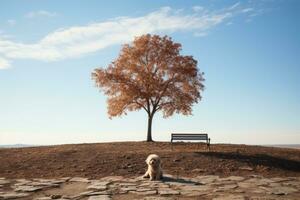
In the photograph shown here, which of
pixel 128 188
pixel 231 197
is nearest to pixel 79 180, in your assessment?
pixel 128 188

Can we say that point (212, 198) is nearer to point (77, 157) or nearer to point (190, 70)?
point (77, 157)

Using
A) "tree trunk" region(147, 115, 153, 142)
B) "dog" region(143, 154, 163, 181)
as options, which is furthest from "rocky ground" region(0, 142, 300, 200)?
"tree trunk" region(147, 115, 153, 142)

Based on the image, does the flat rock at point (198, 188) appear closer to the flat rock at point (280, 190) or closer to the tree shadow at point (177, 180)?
the tree shadow at point (177, 180)

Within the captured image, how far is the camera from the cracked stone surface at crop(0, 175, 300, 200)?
9.12 m

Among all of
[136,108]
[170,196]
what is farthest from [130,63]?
[170,196]

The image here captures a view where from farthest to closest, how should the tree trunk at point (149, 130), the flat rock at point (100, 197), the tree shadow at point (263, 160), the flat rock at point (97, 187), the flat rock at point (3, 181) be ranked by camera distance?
the tree trunk at point (149, 130) → the tree shadow at point (263, 160) → the flat rock at point (3, 181) → the flat rock at point (97, 187) → the flat rock at point (100, 197)

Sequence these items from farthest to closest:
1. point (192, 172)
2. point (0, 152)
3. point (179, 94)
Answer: point (179, 94) < point (0, 152) < point (192, 172)

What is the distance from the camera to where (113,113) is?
2794 centimetres

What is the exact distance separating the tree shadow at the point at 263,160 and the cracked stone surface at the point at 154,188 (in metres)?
2.70

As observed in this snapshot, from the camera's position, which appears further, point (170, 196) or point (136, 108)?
point (136, 108)

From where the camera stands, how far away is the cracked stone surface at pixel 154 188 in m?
9.12

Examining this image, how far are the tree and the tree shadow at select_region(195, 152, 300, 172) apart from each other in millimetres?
10805

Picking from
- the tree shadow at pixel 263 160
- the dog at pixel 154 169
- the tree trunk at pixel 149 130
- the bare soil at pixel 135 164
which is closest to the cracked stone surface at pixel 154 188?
the dog at pixel 154 169

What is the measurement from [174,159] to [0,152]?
10697 mm
